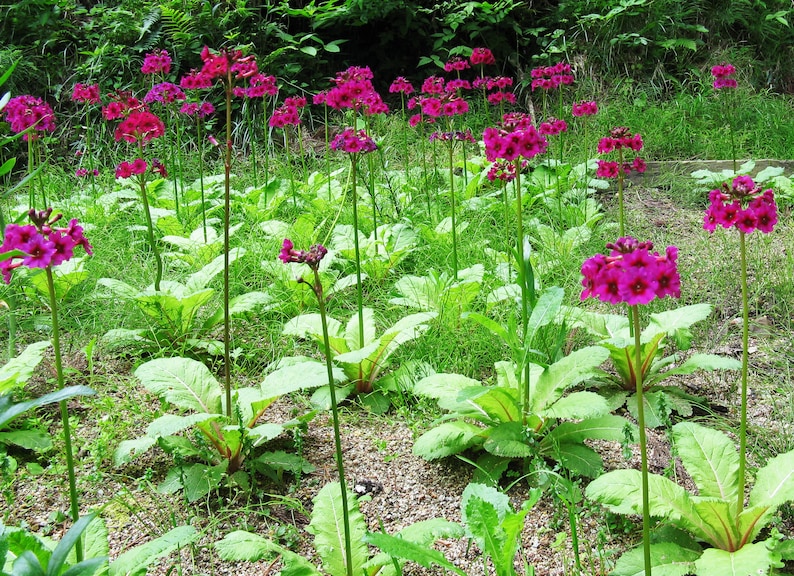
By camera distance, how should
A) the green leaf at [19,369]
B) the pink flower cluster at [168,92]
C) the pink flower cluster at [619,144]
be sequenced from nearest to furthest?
1. the green leaf at [19,369]
2. the pink flower cluster at [619,144]
3. the pink flower cluster at [168,92]

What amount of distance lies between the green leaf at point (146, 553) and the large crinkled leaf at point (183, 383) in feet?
2.13

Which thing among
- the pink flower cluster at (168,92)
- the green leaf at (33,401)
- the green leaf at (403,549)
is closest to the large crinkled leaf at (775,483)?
the green leaf at (403,549)

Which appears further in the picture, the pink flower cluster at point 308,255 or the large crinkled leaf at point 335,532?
the large crinkled leaf at point 335,532

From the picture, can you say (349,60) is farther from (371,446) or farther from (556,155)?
(371,446)

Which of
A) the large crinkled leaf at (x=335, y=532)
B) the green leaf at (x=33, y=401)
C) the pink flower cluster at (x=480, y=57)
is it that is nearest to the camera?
Result: the green leaf at (x=33, y=401)

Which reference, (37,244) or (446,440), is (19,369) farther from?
(446,440)

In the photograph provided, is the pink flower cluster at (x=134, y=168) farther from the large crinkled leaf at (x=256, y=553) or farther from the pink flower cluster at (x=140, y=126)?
the large crinkled leaf at (x=256, y=553)

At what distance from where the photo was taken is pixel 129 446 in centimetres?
194

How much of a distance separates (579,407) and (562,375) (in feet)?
0.51

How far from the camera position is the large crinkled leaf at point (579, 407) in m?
1.90

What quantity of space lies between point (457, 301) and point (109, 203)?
9.13 ft

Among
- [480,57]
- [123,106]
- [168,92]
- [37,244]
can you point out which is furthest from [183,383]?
[480,57]

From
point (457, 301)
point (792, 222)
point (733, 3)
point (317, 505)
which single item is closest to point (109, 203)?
point (457, 301)

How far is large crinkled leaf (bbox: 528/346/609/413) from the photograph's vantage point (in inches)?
80.0
